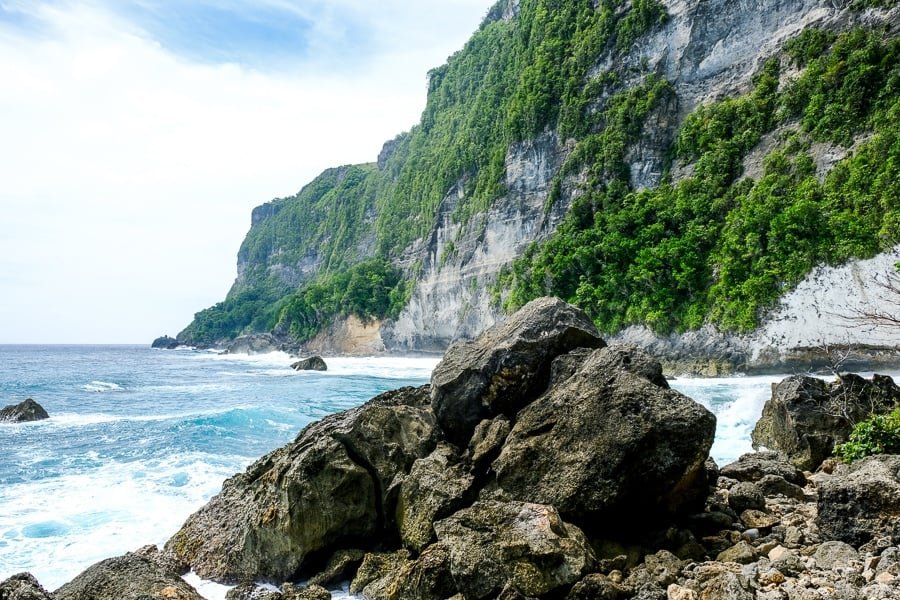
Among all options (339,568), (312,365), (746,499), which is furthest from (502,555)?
(312,365)

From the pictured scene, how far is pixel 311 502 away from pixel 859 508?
660 cm

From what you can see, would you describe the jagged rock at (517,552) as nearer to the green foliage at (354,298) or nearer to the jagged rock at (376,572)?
the jagged rock at (376,572)

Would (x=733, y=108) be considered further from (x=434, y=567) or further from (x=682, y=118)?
(x=434, y=567)

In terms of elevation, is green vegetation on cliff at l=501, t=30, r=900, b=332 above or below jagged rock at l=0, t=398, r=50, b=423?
above

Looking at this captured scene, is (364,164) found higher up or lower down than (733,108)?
higher up

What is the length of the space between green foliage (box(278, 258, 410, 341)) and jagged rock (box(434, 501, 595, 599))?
67393 millimetres

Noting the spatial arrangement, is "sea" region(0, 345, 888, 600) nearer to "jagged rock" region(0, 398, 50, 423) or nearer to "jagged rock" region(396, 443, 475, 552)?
"jagged rock" region(0, 398, 50, 423)

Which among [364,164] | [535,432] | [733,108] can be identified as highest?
[364,164]

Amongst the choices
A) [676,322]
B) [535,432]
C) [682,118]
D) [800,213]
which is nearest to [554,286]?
[676,322]

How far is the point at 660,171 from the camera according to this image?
43656mm

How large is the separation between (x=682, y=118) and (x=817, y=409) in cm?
3753

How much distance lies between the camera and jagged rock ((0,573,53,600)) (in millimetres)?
5824

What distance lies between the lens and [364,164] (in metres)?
154

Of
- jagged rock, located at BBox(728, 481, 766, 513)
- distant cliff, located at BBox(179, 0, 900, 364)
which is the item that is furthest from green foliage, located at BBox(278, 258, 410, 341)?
jagged rock, located at BBox(728, 481, 766, 513)
